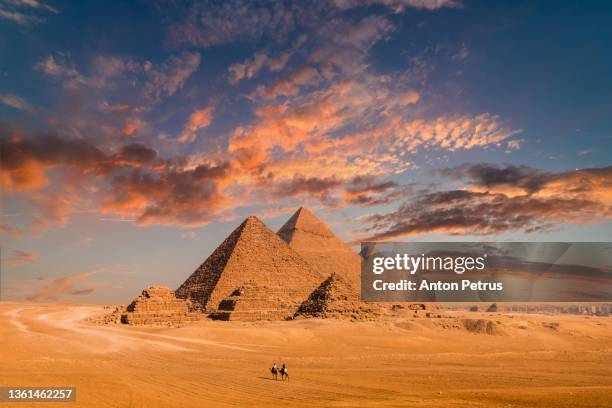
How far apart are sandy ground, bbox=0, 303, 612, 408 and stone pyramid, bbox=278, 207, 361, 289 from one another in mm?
42641

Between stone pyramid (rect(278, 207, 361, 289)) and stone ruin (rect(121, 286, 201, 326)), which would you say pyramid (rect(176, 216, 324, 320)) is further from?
stone pyramid (rect(278, 207, 361, 289))

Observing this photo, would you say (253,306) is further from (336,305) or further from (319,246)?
(319,246)

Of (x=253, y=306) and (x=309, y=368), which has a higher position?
(x=253, y=306)

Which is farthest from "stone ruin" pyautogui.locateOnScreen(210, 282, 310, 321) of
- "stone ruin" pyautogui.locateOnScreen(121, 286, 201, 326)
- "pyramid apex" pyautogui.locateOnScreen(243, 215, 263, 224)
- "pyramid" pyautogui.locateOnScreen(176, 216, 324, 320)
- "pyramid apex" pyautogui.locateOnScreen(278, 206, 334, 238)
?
"pyramid apex" pyautogui.locateOnScreen(278, 206, 334, 238)

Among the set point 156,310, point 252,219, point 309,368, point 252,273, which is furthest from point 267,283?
point 309,368

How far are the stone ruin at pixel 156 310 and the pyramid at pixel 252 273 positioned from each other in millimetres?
6041

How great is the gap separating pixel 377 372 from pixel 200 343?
15.1 meters

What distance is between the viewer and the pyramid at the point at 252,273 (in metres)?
55.6

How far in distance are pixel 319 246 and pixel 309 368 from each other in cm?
6527

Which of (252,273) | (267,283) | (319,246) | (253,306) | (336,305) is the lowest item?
(253,306)

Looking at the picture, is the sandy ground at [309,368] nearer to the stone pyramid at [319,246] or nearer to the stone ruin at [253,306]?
the stone ruin at [253,306]

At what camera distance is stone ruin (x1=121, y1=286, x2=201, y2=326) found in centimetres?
4359

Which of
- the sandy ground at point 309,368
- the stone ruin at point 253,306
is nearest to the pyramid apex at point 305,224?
the stone ruin at point 253,306

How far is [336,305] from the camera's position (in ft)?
149
